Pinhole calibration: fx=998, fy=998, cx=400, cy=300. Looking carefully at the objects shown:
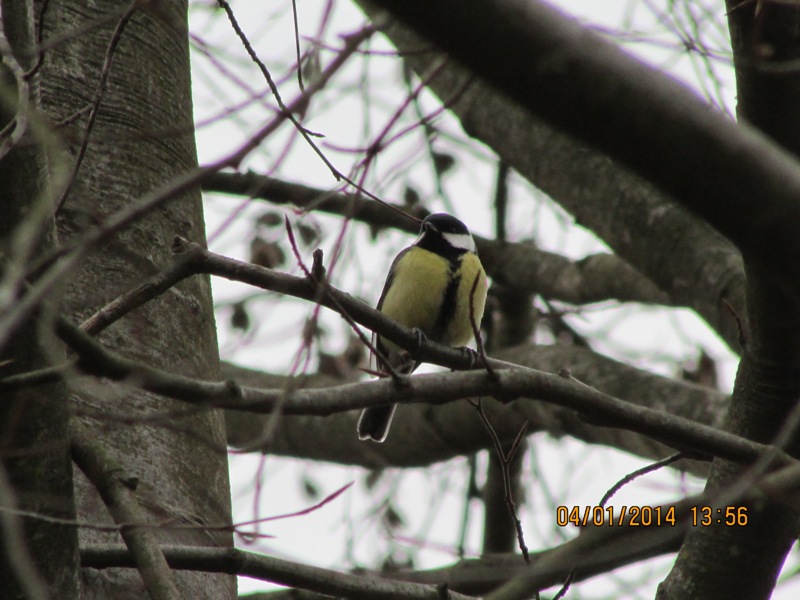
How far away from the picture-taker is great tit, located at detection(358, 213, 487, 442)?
482cm

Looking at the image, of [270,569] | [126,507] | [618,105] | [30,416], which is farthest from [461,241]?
[618,105]

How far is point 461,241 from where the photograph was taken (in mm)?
5328

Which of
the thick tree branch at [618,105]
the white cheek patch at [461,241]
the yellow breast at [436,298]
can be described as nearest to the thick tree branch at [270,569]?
the thick tree branch at [618,105]

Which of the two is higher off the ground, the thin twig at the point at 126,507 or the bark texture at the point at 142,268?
the bark texture at the point at 142,268

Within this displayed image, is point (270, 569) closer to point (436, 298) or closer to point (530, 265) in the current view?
point (436, 298)

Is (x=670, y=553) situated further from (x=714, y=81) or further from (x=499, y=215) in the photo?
(x=499, y=215)

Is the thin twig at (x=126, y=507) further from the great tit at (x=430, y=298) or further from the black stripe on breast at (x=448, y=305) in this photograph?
the black stripe on breast at (x=448, y=305)

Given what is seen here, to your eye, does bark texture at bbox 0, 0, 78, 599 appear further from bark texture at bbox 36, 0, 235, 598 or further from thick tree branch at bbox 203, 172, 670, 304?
thick tree branch at bbox 203, 172, 670, 304

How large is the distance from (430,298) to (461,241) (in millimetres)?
613

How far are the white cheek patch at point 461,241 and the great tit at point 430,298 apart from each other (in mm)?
15

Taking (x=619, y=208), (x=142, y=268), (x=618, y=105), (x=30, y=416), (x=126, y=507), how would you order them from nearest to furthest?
(x=618, y=105) → (x=30, y=416) → (x=126, y=507) → (x=142, y=268) → (x=619, y=208)

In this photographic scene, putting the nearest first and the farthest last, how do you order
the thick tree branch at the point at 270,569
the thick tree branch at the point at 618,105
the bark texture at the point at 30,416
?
1. the thick tree branch at the point at 618,105
2. the bark texture at the point at 30,416
3. the thick tree branch at the point at 270,569

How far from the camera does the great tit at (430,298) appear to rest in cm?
482

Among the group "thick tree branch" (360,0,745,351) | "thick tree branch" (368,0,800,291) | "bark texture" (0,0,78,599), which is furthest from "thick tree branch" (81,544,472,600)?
"thick tree branch" (360,0,745,351)
